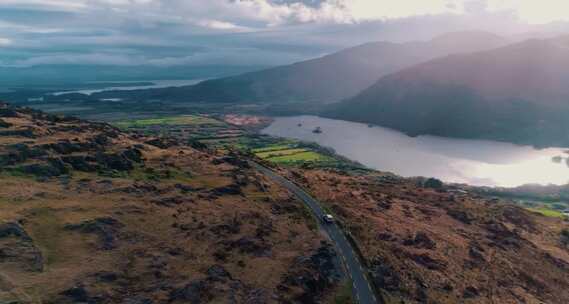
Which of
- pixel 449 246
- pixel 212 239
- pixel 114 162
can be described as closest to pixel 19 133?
pixel 114 162

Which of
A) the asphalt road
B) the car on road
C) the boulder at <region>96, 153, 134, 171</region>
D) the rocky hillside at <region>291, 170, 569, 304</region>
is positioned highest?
the boulder at <region>96, 153, 134, 171</region>

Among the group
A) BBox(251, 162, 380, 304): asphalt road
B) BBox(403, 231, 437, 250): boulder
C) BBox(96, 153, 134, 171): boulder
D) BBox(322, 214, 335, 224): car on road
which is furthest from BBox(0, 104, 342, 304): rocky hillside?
BBox(403, 231, 437, 250): boulder

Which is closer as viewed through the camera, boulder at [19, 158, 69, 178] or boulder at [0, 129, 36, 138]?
boulder at [19, 158, 69, 178]

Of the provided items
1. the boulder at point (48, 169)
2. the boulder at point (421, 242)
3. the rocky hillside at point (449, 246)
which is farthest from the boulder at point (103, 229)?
the boulder at point (421, 242)

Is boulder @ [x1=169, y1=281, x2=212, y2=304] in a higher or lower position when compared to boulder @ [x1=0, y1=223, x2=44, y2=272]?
lower

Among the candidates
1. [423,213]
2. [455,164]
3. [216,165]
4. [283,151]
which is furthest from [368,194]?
[455,164]

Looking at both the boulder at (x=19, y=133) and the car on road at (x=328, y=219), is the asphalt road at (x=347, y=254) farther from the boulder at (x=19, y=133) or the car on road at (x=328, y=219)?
the boulder at (x=19, y=133)

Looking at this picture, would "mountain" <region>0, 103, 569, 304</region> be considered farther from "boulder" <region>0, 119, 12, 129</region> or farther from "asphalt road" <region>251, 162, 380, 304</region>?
"asphalt road" <region>251, 162, 380, 304</region>
